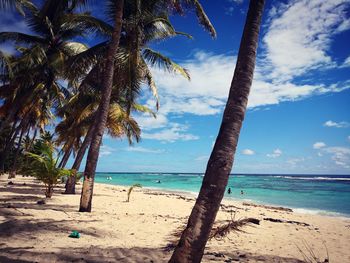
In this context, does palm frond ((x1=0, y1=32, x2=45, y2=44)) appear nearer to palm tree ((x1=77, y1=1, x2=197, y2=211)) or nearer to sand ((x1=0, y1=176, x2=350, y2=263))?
palm tree ((x1=77, y1=1, x2=197, y2=211))

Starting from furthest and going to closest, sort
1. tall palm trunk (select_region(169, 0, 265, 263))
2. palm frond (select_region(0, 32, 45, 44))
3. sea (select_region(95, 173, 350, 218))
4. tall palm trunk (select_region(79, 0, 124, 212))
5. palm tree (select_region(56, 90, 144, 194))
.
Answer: sea (select_region(95, 173, 350, 218))
palm tree (select_region(56, 90, 144, 194))
palm frond (select_region(0, 32, 45, 44))
tall palm trunk (select_region(79, 0, 124, 212))
tall palm trunk (select_region(169, 0, 265, 263))

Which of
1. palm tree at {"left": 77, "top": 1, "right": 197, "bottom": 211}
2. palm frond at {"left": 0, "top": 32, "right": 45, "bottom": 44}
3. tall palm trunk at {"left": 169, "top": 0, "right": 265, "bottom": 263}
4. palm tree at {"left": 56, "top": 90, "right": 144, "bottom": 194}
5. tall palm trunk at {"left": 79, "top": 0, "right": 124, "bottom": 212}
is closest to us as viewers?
tall palm trunk at {"left": 169, "top": 0, "right": 265, "bottom": 263}

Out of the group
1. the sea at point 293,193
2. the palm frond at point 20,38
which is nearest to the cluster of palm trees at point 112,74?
the palm frond at point 20,38

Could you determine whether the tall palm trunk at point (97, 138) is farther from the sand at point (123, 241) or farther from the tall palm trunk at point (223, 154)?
the tall palm trunk at point (223, 154)

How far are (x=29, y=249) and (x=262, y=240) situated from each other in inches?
199

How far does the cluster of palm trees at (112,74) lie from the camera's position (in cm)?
333

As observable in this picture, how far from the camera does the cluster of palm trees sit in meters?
3.33

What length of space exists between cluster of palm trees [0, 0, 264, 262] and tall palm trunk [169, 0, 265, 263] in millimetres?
11

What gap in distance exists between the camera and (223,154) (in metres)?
3.38

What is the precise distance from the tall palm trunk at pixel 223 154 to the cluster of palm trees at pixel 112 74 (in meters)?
0.01

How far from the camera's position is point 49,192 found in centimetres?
1074

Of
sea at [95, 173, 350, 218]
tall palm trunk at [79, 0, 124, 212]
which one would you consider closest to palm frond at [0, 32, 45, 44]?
tall palm trunk at [79, 0, 124, 212]

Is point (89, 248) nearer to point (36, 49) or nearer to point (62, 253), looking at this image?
point (62, 253)

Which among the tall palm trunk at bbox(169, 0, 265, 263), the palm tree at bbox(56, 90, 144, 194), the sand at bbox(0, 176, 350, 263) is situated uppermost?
the palm tree at bbox(56, 90, 144, 194)
